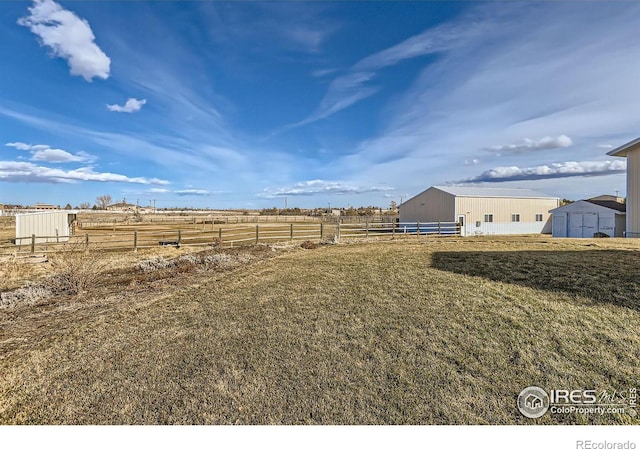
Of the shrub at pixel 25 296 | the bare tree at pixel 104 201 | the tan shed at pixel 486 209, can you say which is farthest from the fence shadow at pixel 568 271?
the bare tree at pixel 104 201

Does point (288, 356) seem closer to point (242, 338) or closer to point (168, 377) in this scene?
point (242, 338)

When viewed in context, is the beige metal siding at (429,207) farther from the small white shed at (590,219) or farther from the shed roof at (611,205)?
the shed roof at (611,205)

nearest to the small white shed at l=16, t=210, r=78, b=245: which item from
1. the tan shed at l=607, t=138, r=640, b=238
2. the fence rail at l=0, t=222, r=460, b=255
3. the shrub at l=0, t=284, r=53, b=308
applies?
the fence rail at l=0, t=222, r=460, b=255

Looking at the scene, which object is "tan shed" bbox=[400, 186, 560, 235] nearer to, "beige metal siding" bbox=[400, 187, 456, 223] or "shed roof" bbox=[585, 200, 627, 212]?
"beige metal siding" bbox=[400, 187, 456, 223]

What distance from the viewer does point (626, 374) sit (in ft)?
9.39

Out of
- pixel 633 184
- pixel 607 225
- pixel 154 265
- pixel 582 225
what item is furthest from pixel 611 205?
pixel 154 265

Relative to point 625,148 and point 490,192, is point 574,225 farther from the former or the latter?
point 625,148

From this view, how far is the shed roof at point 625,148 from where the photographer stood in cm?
1341

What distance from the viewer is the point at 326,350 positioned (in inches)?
141

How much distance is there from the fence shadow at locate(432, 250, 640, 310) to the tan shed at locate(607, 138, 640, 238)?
7.86m

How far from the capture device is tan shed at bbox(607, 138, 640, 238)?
44.6 feet

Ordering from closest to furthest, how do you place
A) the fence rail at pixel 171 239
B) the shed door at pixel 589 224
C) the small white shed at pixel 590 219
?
the fence rail at pixel 171 239 < the small white shed at pixel 590 219 < the shed door at pixel 589 224

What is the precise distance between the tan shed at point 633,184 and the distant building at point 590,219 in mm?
6090

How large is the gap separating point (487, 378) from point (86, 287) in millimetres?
7709
